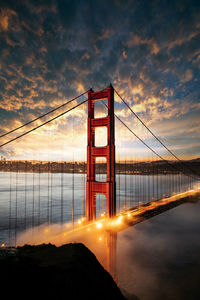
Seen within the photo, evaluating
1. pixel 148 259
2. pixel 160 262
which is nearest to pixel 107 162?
pixel 148 259

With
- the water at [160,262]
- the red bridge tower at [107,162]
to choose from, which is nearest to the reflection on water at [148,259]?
the water at [160,262]

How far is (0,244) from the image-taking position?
61.0 feet

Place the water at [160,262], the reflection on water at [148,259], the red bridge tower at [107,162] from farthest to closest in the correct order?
1. the red bridge tower at [107,162]
2. the reflection on water at [148,259]
3. the water at [160,262]

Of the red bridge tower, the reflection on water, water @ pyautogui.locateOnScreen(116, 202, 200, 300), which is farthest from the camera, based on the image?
the red bridge tower

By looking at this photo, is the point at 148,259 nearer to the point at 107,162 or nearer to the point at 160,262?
the point at 160,262

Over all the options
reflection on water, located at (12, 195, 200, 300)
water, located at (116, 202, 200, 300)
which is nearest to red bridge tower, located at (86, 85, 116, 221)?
reflection on water, located at (12, 195, 200, 300)

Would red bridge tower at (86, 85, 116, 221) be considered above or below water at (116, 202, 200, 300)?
above

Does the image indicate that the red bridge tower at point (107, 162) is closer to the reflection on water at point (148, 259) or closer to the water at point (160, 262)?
the reflection on water at point (148, 259)

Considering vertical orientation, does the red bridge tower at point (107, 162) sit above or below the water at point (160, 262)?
above

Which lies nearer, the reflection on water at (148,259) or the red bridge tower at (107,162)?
the reflection on water at (148,259)

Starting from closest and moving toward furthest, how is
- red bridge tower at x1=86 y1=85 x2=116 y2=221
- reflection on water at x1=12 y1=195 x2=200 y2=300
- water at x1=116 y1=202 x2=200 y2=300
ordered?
water at x1=116 y1=202 x2=200 y2=300, reflection on water at x1=12 y1=195 x2=200 y2=300, red bridge tower at x1=86 y1=85 x2=116 y2=221

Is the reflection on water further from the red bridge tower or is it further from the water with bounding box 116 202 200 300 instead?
the red bridge tower

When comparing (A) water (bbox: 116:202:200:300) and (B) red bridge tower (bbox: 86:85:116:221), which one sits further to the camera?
(B) red bridge tower (bbox: 86:85:116:221)

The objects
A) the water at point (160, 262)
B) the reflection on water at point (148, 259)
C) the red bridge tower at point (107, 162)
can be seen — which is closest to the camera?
the water at point (160, 262)
